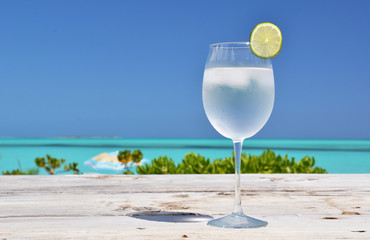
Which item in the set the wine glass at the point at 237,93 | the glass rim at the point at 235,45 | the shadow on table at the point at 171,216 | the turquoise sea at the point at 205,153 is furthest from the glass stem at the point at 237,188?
the turquoise sea at the point at 205,153

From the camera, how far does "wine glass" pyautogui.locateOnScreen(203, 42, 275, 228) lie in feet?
5.14

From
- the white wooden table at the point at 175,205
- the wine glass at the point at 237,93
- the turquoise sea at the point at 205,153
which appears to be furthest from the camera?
the turquoise sea at the point at 205,153

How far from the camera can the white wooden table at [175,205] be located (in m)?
1.34

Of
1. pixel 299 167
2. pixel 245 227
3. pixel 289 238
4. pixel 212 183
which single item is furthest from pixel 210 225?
pixel 299 167

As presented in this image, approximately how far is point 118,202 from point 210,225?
0.58m

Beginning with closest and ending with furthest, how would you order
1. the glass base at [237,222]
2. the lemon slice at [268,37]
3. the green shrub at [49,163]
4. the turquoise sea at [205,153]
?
the glass base at [237,222] < the lemon slice at [268,37] < the green shrub at [49,163] < the turquoise sea at [205,153]

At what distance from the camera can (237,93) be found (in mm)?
1562

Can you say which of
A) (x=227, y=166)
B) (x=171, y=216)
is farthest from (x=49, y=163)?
(x=171, y=216)

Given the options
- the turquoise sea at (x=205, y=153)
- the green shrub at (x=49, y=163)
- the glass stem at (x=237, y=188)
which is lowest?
the turquoise sea at (x=205, y=153)

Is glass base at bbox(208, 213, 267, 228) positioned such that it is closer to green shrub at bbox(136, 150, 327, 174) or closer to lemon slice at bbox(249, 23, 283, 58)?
lemon slice at bbox(249, 23, 283, 58)

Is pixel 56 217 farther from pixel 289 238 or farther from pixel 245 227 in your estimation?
pixel 289 238

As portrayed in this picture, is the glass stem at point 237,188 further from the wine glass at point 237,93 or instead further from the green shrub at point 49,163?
Answer: the green shrub at point 49,163

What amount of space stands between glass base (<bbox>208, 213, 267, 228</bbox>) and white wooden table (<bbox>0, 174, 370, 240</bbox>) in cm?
4

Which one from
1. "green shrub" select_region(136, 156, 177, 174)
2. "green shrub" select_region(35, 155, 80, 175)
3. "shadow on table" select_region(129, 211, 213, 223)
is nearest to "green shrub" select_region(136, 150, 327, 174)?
"green shrub" select_region(136, 156, 177, 174)
